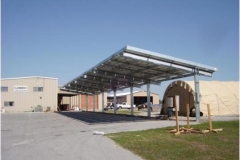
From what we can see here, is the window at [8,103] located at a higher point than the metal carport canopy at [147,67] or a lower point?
lower

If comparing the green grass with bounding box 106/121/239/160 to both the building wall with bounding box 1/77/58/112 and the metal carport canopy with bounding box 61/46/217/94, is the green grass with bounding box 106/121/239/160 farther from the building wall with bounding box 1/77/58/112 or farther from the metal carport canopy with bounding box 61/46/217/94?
the building wall with bounding box 1/77/58/112

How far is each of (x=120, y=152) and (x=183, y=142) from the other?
8.72 ft

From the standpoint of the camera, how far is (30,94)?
50562 mm

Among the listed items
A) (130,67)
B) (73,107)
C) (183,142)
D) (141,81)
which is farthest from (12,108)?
(183,142)

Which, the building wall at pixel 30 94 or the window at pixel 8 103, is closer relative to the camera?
the window at pixel 8 103

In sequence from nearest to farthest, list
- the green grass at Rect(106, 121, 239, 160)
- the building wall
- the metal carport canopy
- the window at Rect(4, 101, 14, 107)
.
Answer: the green grass at Rect(106, 121, 239, 160)
the metal carport canopy
the window at Rect(4, 101, 14, 107)
the building wall

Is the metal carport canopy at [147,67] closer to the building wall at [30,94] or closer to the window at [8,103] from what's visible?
the building wall at [30,94]

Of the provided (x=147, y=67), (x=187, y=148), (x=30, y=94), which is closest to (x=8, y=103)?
(x=30, y=94)

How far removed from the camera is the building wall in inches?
1959

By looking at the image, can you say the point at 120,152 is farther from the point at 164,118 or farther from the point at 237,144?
the point at 164,118

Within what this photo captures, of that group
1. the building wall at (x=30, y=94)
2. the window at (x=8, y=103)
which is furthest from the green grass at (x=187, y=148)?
the window at (x=8, y=103)

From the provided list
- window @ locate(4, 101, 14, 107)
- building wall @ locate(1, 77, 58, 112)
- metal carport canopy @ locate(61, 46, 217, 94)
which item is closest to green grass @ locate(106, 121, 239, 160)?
metal carport canopy @ locate(61, 46, 217, 94)

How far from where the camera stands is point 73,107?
202 feet

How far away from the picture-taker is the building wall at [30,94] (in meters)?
49.8
